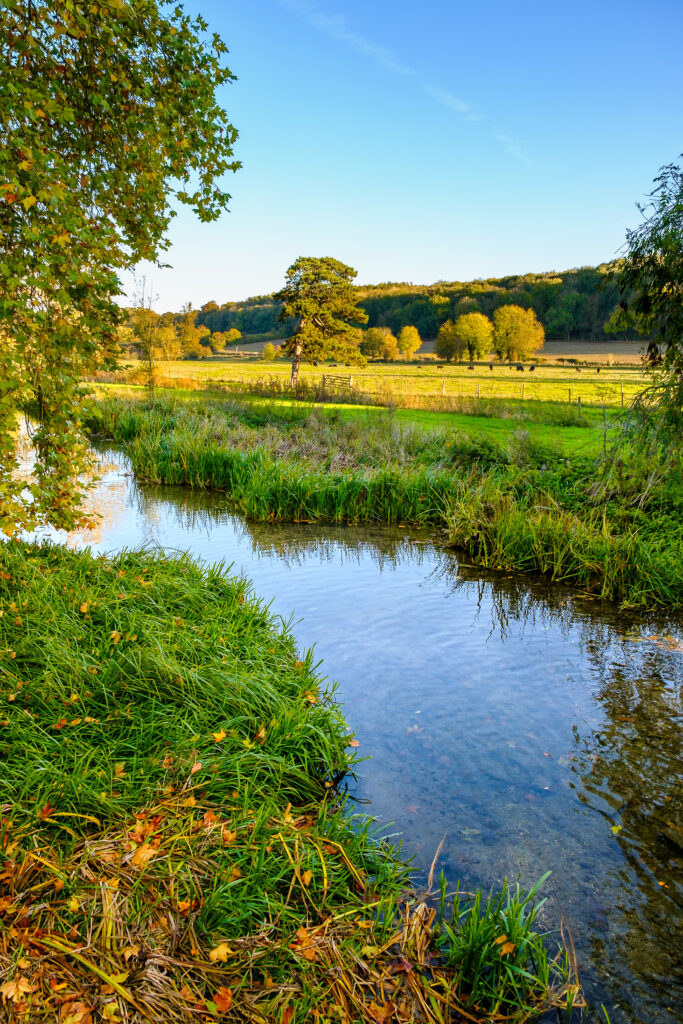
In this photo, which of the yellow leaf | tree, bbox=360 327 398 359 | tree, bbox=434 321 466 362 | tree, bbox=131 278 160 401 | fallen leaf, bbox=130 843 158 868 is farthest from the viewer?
tree, bbox=360 327 398 359

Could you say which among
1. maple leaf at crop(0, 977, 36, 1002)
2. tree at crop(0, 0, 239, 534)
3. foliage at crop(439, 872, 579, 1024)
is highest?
tree at crop(0, 0, 239, 534)

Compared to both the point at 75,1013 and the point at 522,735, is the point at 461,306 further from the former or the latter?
the point at 75,1013

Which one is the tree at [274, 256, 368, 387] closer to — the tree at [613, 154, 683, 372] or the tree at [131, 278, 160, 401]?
the tree at [131, 278, 160, 401]

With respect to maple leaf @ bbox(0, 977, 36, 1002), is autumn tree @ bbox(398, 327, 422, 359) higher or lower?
higher

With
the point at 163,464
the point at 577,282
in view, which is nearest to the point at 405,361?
the point at 577,282

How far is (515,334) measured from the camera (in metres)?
81.4

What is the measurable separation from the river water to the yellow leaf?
1239 mm

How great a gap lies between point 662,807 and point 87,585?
497 cm

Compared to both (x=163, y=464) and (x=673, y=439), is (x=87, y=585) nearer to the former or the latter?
(x=673, y=439)


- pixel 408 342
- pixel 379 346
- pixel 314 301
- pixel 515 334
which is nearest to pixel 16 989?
pixel 314 301

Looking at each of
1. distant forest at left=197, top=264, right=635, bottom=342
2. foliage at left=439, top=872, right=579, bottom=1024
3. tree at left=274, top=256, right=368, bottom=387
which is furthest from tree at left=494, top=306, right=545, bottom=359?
foliage at left=439, top=872, right=579, bottom=1024

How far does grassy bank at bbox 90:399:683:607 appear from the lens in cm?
820

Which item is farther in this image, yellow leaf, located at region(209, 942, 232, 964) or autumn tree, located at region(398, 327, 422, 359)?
autumn tree, located at region(398, 327, 422, 359)

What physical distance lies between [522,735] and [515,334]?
273ft
